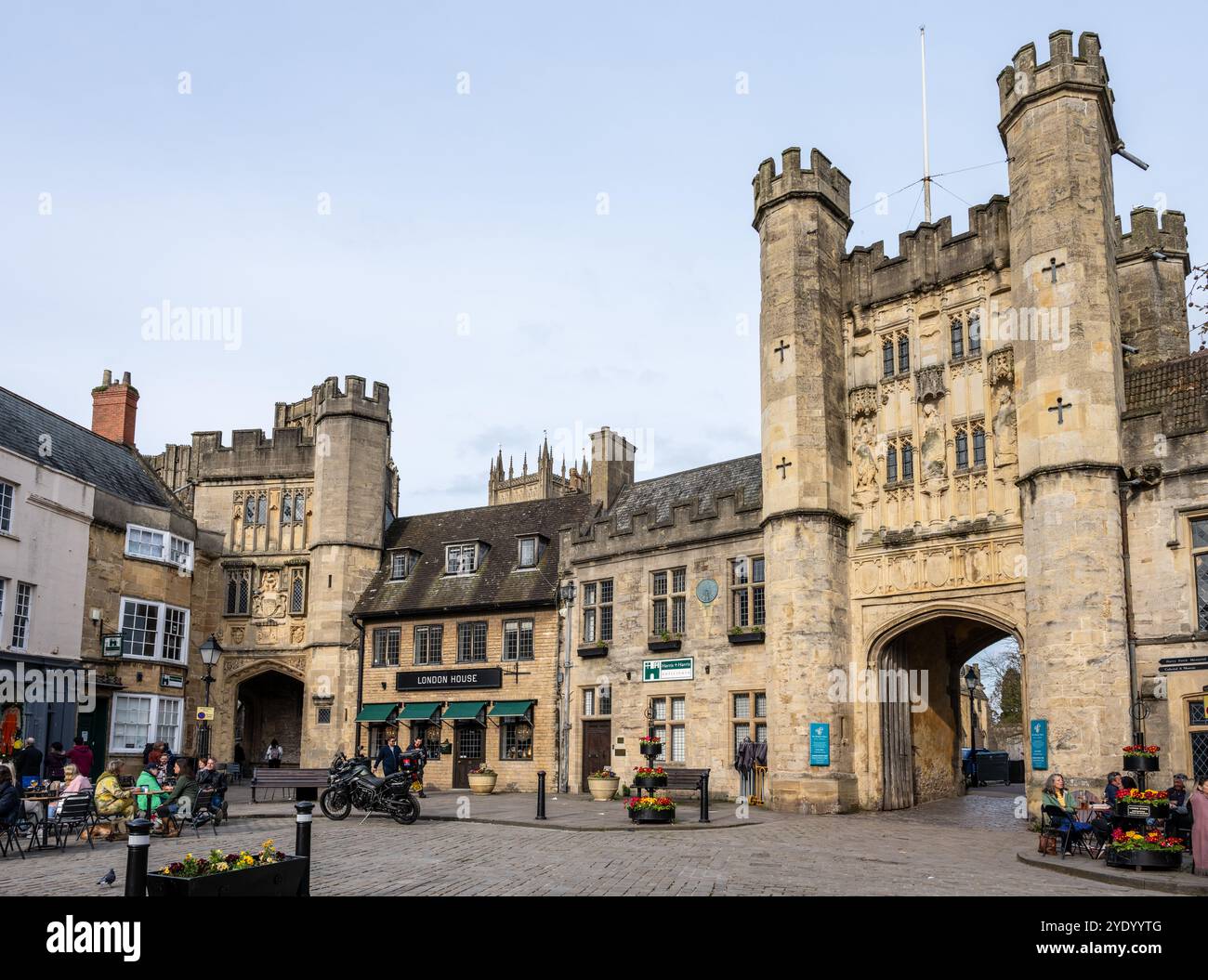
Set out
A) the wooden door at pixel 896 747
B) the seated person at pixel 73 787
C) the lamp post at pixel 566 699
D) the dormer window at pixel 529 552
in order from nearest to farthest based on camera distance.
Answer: the seated person at pixel 73 787
the wooden door at pixel 896 747
the lamp post at pixel 566 699
the dormer window at pixel 529 552

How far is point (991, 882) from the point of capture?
46.4 ft

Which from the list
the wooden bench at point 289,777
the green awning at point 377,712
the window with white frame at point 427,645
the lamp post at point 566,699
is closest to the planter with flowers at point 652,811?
the wooden bench at point 289,777

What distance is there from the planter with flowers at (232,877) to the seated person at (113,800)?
9.89 meters

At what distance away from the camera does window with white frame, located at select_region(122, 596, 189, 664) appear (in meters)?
35.8

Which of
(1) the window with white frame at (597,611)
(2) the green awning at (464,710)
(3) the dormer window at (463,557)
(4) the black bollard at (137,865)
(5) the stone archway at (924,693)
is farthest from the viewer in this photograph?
(3) the dormer window at (463,557)

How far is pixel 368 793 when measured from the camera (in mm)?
22250

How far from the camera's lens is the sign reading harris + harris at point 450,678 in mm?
36875

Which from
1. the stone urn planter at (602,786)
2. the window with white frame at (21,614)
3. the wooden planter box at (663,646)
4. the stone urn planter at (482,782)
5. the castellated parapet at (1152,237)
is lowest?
the stone urn planter at (482,782)

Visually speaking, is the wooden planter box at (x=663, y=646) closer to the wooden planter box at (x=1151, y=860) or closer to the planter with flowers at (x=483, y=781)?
the planter with flowers at (x=483, y=781)

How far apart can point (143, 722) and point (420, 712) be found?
9.05 metres

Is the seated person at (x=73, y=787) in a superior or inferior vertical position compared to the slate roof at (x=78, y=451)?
inferior

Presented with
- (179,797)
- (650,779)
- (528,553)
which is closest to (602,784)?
(650,779)
